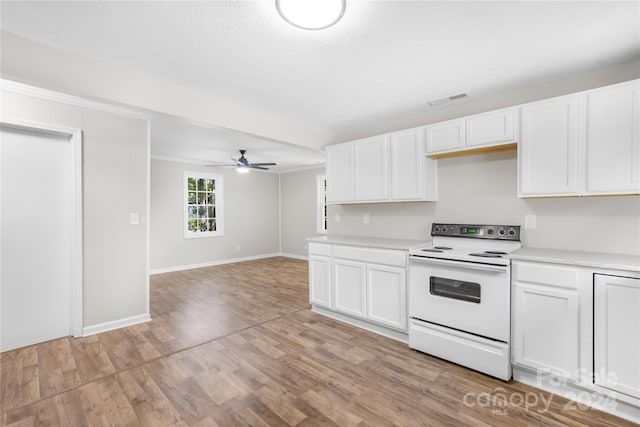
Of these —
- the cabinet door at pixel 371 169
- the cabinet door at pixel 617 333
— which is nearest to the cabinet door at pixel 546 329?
the cabinet door at pixel 617 333

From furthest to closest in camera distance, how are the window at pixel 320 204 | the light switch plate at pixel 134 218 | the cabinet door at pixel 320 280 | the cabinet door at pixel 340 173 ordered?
the window at pixel 320 204 < the cabinet door at pixel 340 173 < the cabinet door at pixel 320 280 < the light switch plate at pixel 134 218

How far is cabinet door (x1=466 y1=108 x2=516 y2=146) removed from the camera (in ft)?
8.18

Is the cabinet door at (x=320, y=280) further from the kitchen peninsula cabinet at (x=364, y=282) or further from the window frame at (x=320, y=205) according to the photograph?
the window frame at (x=320, y=205)

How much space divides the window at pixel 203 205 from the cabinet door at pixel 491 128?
5816 mm

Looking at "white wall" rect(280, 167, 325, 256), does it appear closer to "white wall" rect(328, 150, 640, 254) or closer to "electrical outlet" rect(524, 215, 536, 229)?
"white wall" rect(328, 150, 640, 254)

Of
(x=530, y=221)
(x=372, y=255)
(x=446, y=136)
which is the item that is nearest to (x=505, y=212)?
(x=530, y=221)

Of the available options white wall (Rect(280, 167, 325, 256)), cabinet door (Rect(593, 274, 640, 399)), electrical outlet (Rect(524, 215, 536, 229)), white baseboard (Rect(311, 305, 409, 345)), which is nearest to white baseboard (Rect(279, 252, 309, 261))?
white wall (Rect(280, 167, 325, 256))

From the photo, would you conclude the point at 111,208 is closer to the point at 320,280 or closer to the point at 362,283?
the point at 320,280

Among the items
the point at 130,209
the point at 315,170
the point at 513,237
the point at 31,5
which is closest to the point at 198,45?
the point at 31,5

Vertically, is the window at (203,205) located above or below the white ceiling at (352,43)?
below

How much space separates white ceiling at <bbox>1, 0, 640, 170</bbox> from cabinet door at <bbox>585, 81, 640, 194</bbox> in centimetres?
35

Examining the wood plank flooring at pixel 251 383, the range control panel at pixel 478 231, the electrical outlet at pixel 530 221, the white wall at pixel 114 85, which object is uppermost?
the white wall at pixel 114 85

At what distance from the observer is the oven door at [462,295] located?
7.23 ft

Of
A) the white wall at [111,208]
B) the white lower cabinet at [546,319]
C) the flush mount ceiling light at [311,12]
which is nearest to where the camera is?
the flush mount ceiling light at [311,12]
